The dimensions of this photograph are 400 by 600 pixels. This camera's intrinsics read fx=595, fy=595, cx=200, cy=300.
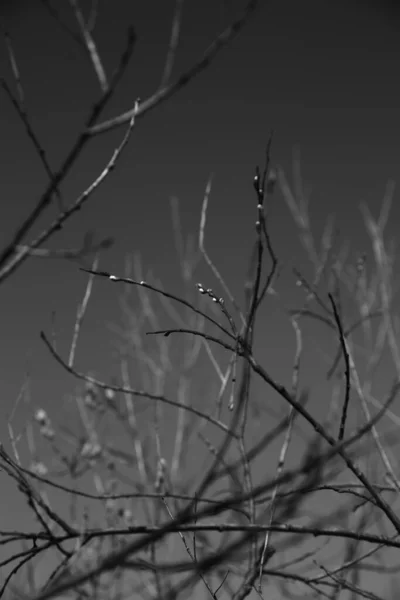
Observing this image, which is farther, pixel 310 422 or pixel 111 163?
pixel 310 422

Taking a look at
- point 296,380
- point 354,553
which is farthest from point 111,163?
point 354,553

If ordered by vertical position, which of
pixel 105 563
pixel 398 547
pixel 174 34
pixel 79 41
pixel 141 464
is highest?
pixel 141 464

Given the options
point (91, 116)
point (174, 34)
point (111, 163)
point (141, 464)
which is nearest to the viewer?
point (91, 116)

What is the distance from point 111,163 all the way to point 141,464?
4.20 metres

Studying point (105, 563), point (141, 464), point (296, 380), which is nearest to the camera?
point (105, 563)

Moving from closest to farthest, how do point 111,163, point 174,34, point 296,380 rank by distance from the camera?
1. point 111,163
2. point 174,34
3. point 296,380

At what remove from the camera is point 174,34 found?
1.40 meters

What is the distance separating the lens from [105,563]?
1.95 ft

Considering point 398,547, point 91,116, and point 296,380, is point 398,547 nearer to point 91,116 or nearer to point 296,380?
point 296,380

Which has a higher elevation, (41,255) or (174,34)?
(174,34)

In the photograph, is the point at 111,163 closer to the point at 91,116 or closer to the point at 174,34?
the point at 91,116

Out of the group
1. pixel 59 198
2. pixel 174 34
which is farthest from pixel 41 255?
pixel 174 34

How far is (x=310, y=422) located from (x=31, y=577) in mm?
2339

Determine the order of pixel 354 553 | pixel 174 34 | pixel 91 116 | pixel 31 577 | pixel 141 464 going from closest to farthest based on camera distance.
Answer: pixel 91 116, pixel 174 34, pixel 354 553, pixel 31 577, pixel 141 464
